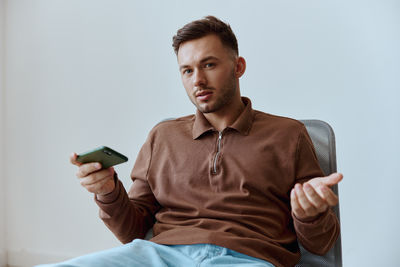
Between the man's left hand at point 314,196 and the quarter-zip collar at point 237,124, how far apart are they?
31cm

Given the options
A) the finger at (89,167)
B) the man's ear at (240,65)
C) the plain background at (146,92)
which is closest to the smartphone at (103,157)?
the finger at (89,167)

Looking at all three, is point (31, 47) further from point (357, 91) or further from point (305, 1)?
point (357, 91)

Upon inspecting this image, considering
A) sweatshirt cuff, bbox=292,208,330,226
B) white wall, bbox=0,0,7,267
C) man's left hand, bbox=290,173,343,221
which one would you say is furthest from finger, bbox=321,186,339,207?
white wall, bbox=0,0,7,267

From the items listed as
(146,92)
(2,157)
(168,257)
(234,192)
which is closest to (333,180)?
(234,192)

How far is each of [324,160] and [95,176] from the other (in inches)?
26.2

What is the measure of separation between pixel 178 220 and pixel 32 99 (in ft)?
5.18

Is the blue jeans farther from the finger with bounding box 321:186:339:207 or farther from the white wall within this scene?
the white wall

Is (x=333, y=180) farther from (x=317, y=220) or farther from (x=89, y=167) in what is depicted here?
(x=89, y=167)

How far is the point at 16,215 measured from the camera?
241 centimetres

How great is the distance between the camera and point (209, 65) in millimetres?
1185

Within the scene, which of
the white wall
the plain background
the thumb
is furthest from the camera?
the white wall

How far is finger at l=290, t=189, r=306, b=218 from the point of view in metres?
0.90

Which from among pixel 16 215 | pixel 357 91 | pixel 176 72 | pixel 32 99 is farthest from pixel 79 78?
pixel 357 91

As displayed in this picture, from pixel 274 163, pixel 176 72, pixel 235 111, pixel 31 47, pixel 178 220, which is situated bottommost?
pixel 178 220
